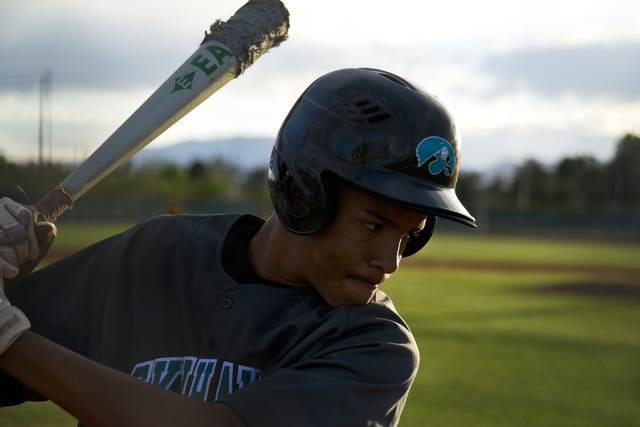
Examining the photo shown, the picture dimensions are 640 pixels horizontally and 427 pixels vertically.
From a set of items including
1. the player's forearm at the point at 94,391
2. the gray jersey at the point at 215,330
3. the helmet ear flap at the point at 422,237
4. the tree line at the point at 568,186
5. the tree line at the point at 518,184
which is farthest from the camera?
the tree line at the point at 568,186

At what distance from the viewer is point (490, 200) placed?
4712 cm

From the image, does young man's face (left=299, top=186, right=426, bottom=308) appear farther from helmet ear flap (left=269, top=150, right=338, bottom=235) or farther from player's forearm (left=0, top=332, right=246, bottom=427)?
player's forearm (left=0, top=332, right=246, bottom=427)

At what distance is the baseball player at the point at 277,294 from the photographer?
109 centimetres

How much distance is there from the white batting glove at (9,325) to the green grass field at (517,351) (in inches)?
124

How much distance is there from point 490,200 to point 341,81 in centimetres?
4779

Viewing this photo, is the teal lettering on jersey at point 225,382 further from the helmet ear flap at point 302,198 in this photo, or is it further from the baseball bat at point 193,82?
the baseball bat at point 193,82

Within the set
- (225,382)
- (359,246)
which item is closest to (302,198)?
(359,246)

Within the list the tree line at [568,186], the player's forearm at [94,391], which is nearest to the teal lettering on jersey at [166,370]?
the player's forearm at [94,391]

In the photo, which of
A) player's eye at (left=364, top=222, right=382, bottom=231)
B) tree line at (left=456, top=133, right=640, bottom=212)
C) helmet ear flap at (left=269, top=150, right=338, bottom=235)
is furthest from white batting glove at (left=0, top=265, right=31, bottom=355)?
tree line at (left=456, top=133, right=640, bottom=212)

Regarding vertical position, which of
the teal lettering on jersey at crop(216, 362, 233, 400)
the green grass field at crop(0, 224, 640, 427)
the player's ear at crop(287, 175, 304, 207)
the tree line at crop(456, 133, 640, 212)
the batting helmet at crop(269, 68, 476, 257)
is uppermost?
the tree line at crop(456, 133, 640, 212)

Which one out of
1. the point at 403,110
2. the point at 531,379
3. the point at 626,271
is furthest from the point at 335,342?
the point at 626,271

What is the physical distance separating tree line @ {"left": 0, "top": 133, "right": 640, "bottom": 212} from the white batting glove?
32.7 metres

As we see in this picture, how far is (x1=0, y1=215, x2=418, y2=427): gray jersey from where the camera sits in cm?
117

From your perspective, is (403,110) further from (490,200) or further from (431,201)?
(490,200)
